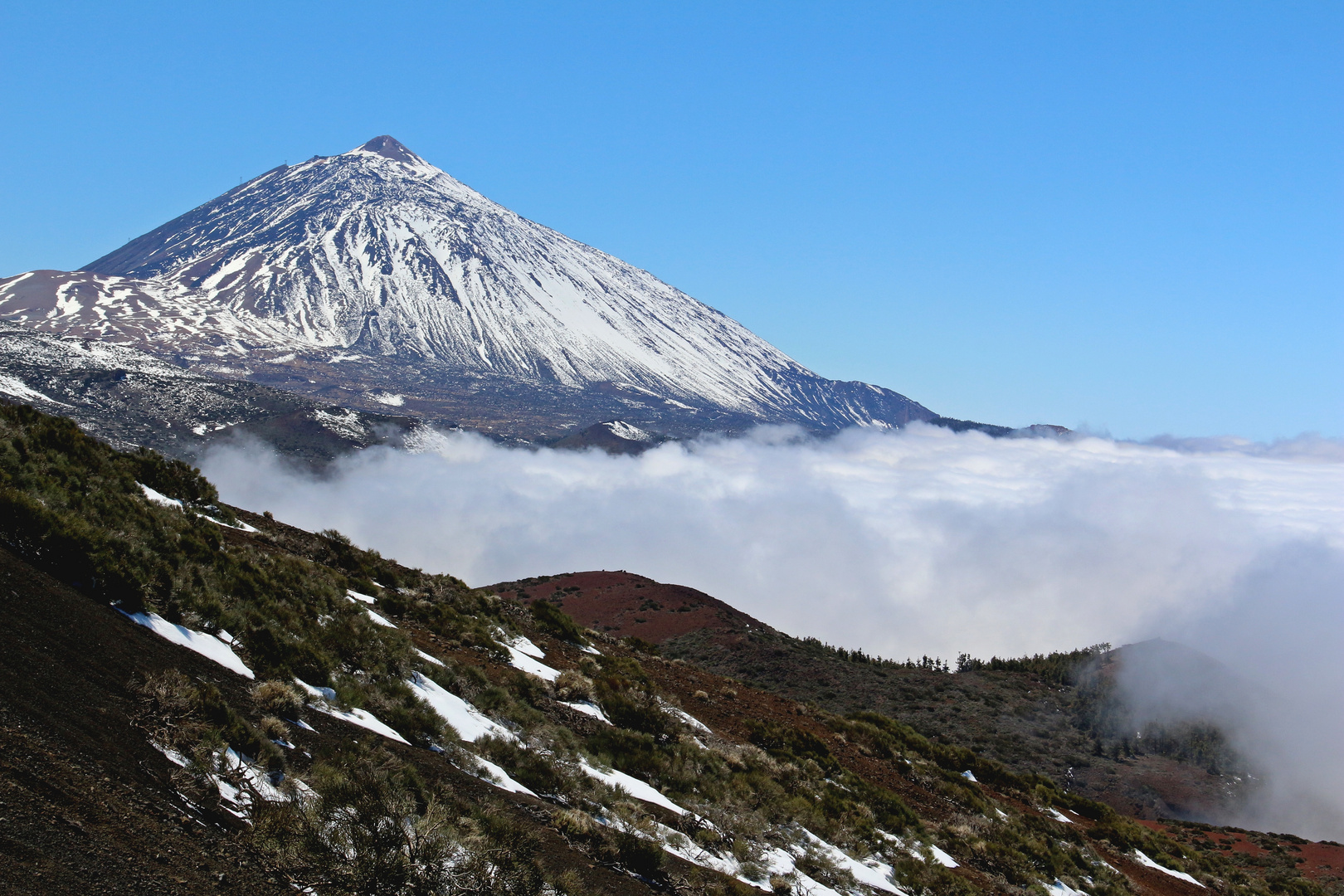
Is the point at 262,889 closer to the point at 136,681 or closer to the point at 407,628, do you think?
the point at 136,681

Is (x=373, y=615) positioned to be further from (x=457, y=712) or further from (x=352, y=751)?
(x=352, y=751)

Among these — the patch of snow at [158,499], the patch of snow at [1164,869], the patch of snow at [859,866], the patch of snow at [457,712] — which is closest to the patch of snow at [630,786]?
the patch of snow at [457,712]

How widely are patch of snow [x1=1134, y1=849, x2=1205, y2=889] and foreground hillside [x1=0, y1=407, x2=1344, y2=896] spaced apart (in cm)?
133

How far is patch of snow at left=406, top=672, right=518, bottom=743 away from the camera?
9.68 meters

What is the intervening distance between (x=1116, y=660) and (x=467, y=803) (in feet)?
216

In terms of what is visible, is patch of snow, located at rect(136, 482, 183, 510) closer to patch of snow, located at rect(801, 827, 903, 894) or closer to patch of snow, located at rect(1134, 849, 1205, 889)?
patch of snow, located at rect(801, 827, 903, 894)

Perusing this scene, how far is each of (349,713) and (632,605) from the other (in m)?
51.7

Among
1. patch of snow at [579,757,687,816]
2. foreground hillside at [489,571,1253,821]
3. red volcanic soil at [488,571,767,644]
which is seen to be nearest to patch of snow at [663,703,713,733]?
patch of snow at [579,757,687,816]

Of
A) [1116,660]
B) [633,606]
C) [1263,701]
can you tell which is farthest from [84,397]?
[1263,701]

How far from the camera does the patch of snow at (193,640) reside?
26.7ft

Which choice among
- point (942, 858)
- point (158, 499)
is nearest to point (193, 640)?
point (158, 499)

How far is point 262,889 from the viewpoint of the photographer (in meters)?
5.32

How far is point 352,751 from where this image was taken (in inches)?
300

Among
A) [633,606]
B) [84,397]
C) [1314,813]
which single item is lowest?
[1314,813]
